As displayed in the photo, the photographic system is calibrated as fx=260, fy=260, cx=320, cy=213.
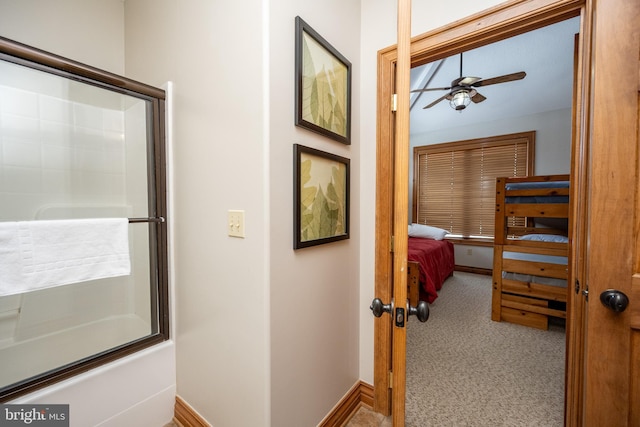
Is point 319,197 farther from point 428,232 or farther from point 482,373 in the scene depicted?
point 428,232

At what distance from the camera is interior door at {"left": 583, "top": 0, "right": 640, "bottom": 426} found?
88 centimetres

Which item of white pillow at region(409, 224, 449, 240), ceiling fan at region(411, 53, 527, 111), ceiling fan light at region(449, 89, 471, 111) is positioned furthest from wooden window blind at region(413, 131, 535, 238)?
ceiling fan light at region(449, 89, 471, 111)

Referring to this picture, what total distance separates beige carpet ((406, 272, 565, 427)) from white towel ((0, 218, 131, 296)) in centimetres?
181

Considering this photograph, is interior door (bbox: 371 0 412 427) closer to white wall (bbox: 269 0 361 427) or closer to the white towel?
white wall (bbox: 269 0 361 427)

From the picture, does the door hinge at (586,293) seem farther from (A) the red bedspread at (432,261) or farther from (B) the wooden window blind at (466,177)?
(B) the wooden window blind at (466,177)

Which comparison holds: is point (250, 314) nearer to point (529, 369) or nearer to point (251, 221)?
point (251, 221)

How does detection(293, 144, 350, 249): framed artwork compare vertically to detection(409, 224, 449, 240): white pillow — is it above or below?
above

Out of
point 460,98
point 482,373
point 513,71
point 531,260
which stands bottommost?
point 482,373

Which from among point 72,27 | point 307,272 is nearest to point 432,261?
point 307,272

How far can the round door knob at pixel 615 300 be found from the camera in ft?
2.90

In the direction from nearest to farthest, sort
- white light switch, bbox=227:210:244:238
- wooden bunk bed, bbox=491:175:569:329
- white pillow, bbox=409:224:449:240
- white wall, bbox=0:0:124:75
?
1. white light switch, bbox=227:210:244:238
2. white wall, bbox=0:0:124:75
3. wooden bunk bed, bbox=491:175:569:329
4. white pillow, bbox=409:224:449:240

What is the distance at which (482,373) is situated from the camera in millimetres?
1861

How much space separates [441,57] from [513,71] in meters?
2.49

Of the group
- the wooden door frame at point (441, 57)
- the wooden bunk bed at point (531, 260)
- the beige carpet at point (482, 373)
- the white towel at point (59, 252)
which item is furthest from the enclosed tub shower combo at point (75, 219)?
the wooden bunk bed at point (531, 260)
